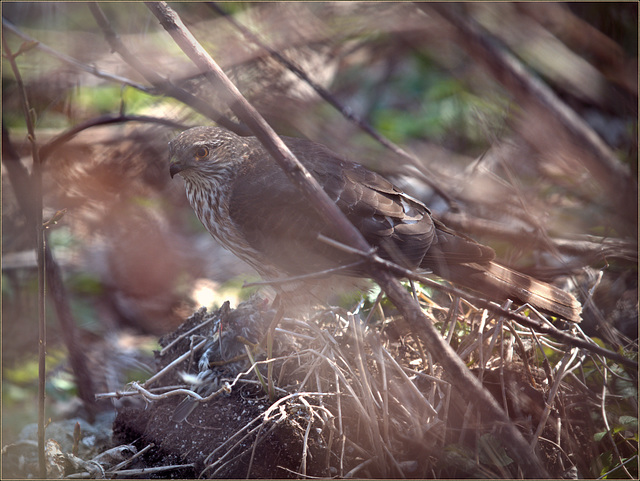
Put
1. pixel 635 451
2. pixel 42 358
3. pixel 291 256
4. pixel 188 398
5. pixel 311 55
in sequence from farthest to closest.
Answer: pixel 311 55 < pixel 291 256 < pixel 188 398 < pixel 635 451 < pixel 42 358

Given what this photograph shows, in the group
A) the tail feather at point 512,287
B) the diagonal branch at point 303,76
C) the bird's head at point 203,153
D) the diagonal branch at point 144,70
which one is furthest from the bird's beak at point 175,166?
the tail feather at point 512,287

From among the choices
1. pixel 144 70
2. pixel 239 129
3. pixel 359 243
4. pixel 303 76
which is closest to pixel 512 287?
pixel 359 243

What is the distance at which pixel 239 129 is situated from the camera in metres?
2.67

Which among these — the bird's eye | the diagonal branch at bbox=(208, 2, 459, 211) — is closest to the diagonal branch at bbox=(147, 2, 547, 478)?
the bird's eye

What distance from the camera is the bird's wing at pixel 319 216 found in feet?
6.29

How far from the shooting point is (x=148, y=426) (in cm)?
188

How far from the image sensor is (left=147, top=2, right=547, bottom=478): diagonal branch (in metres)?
1.39

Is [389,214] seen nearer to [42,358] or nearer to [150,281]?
[42,358]

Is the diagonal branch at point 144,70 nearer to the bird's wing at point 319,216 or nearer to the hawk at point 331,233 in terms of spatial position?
the hawk at point 331,233

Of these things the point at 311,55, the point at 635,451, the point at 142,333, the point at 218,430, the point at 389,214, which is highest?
the point at 311,55

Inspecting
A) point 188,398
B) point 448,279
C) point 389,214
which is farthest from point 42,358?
point 448,279

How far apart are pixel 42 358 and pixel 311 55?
6.77ft

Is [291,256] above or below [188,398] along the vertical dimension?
above

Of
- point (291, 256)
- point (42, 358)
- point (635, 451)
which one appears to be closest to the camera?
point (42, 358)
